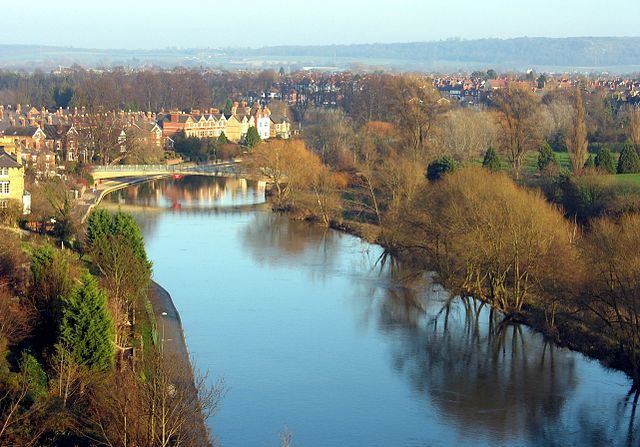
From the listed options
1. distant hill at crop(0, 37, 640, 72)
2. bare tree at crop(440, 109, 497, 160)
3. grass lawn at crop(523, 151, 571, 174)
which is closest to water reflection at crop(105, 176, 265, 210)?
bare tree at crop(440, 109, 497, 160)

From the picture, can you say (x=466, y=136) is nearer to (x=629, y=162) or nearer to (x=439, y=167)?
(x=629, y=162)

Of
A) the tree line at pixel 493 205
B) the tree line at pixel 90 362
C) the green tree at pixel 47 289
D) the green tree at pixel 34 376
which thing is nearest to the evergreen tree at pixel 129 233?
the tree line at pixel 90 362

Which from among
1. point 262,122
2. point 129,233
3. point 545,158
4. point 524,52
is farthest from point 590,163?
point 524,52

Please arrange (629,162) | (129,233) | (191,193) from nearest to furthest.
A: (129,233)
(629,162)
(191,193)

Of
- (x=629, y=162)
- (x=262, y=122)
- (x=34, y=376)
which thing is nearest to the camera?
(x=34, y=376)

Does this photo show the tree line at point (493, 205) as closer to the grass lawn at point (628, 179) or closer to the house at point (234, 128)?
the grass lawn at point (628, 179)

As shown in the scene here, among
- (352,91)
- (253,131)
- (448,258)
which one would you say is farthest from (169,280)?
(352,91)
